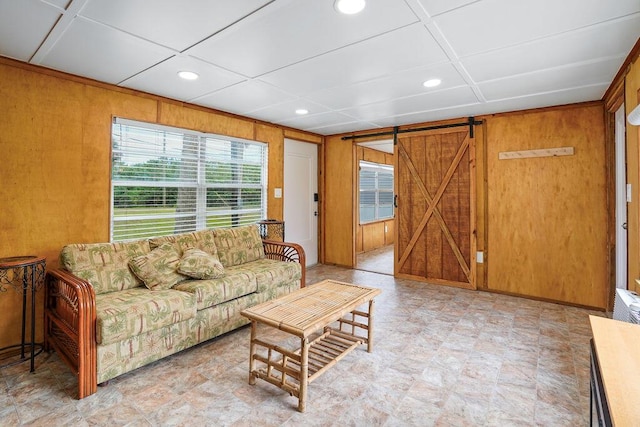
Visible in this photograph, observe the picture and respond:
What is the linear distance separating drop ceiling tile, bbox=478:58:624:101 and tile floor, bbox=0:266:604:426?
2.33 metres

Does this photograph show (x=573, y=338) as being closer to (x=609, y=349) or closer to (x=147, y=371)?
(x=609, y=349)

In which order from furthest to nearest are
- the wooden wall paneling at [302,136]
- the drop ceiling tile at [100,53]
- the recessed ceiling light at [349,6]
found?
1. the wooden wall paneling at [302,136]
2. the drop ceiling tile at [100,53]
3. the recessed ceiling light at [349,6]

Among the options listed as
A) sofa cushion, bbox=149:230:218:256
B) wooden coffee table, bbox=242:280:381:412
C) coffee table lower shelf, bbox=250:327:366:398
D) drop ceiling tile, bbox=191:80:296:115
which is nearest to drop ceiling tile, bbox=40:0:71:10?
drop ceiling tile, bbox=191:80:296:115

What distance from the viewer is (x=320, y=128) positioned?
529cm

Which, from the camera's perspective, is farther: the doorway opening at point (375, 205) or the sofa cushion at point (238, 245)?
the doorway opening at point (375, 205)

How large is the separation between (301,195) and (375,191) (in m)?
2.83

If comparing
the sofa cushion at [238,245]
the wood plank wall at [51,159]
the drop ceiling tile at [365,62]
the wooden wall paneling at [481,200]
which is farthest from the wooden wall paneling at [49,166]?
the wooden wall paneling at [481,200]

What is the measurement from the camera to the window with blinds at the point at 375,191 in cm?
731

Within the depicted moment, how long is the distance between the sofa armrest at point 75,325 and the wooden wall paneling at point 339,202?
13.2 feet

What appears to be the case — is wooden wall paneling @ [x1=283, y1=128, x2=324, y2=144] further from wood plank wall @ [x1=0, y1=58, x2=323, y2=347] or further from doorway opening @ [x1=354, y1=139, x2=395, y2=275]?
wood plank wall @ [x1=0, y1=58, x2=323, y2=347]

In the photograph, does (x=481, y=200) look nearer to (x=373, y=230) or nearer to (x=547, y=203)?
(x=547, y=203)

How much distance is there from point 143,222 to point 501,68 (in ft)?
12.2

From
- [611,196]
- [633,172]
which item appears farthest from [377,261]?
[633,172]

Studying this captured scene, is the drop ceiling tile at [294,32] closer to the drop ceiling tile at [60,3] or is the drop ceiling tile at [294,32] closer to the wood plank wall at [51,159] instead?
the drop ceiling tile at [60,3]
